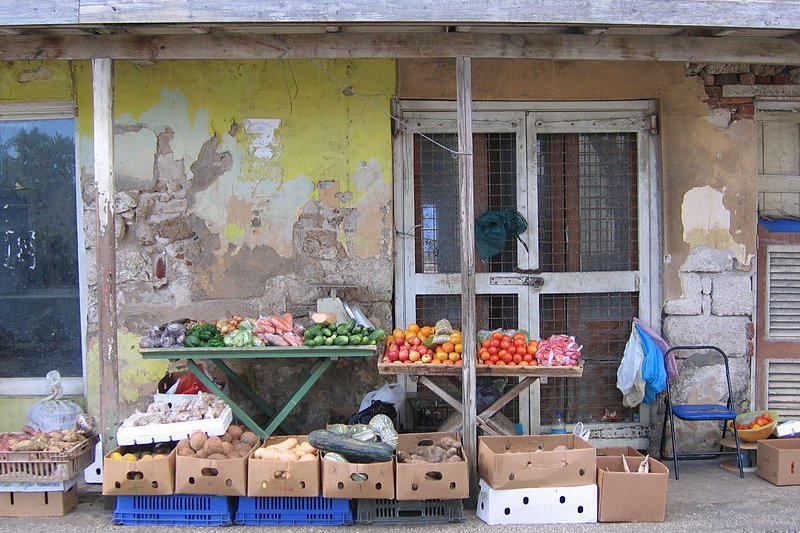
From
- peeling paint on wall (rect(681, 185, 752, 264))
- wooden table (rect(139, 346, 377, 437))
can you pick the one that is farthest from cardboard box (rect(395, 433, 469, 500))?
peeling paint on wall (rect(681, 185, 752, 264))

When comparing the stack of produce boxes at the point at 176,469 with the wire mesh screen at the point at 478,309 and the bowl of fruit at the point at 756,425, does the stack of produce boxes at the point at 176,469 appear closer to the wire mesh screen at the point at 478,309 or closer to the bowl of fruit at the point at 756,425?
the wire mesh screen at the point at 478,309

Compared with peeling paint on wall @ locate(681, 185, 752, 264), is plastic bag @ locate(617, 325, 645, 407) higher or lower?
lower

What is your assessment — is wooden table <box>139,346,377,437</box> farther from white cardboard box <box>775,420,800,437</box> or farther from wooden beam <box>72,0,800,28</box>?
white cardboard box <box>775,420,800,437</box>

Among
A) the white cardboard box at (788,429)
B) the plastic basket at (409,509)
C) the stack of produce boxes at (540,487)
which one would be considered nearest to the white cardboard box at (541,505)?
the stack of produce boxes at (540,487)

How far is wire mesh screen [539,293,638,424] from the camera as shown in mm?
7094

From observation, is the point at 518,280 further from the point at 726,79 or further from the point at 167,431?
the point at 167,431

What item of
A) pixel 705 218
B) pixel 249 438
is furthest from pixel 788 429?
pixel 249 438

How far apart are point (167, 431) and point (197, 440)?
0.28 metres

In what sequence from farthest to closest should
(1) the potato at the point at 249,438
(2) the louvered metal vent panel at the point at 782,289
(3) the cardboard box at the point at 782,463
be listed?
(2) the louvered metal vent panel at the point at 782,289 < (3) the cardboard box at the point at 782,463 < (1) the potato at the point at 249,438

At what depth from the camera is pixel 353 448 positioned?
210 inches

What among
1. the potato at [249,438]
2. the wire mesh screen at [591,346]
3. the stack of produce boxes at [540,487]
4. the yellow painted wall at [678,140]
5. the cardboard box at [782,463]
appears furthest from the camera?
the wire mesh screen at [591,346]

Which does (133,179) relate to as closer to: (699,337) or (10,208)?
(10,208)

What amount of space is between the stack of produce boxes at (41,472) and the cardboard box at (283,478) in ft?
4.40

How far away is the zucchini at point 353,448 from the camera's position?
17.5 feet
